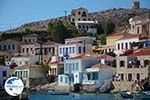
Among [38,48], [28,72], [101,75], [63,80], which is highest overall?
[38,48]

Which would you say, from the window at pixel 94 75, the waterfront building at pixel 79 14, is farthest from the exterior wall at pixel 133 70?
the waterfront building at pixel 79 14

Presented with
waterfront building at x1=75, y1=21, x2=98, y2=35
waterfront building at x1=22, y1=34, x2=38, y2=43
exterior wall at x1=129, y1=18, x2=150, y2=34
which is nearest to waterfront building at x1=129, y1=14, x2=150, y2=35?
exterior wall at x1=129, y1=18, x2=150, y2=34

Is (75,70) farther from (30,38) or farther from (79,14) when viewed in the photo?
(79,14)

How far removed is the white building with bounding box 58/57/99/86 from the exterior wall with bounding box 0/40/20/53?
10.2 m

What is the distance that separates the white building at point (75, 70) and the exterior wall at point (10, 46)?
401 inches

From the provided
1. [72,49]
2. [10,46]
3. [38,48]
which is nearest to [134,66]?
[72,49]

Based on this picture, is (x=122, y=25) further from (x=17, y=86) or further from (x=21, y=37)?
(x=17, y=86)

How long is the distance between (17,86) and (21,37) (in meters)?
31.9

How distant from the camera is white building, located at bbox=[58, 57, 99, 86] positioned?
2423 centimetres

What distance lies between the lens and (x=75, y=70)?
81.1 feet

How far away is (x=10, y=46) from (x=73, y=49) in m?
7.13

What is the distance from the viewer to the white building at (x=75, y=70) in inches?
954

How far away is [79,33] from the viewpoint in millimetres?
38844

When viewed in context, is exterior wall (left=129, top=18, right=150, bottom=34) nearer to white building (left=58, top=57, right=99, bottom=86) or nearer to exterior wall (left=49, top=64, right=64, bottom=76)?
exterior wall (left=49, top=64, right=64, bottom=76)
